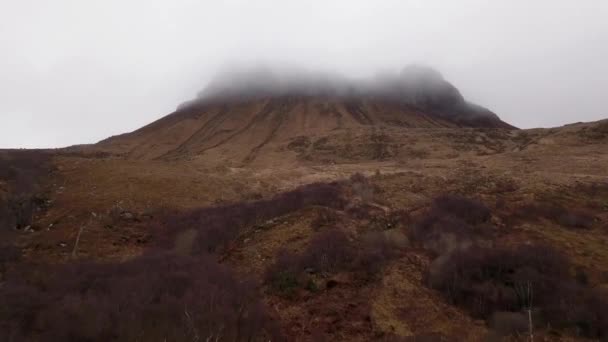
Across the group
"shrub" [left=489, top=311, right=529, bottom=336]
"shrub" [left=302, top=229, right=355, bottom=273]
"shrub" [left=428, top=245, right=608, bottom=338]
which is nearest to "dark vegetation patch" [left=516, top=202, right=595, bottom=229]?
"shrub" [left=428, top=245, right=608, bottom=338]

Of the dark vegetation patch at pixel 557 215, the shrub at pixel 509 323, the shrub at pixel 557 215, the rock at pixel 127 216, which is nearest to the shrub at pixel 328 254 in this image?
the shrub at pixel 509 323

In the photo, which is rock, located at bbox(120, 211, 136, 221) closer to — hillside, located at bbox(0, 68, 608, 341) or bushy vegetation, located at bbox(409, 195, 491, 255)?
hillside, located at bbox(0, 68, 608, 341)

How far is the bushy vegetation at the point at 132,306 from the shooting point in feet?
24.1

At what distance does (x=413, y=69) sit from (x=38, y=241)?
104482 mm

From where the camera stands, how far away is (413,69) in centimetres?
10525

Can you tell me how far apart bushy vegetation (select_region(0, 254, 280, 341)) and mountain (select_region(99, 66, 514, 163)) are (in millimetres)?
34119

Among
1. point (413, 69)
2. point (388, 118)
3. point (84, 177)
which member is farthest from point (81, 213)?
point (413, 69)

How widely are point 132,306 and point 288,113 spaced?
67147mm

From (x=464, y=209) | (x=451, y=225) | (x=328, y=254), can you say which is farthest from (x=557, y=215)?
(x=328, y=254)

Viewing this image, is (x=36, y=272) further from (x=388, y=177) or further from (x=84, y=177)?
(x=388, y=177)

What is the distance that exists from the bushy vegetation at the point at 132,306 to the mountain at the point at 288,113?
34.1m

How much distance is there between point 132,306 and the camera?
823 centimetres

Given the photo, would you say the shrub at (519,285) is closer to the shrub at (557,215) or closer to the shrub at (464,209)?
the shrub at (464,209)

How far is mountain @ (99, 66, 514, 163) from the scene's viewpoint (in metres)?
56.6
